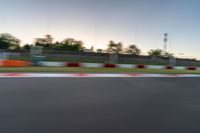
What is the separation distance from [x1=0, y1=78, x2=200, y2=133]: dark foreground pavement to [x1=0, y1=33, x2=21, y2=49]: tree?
8317 centimetres

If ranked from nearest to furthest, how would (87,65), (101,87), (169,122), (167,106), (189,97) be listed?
(169,122) < (167,106) < (189,97) < (101,87) < (87,65)

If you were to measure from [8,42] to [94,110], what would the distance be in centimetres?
8787

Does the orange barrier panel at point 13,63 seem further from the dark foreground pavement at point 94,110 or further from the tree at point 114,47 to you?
the tree at point 114,47

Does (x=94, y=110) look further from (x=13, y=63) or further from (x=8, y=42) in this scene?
(x=8, y=42)

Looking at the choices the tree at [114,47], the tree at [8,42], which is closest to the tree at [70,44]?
the tree at [114,47]

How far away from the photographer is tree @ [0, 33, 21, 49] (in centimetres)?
8438

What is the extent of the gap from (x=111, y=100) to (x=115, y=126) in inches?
61.5

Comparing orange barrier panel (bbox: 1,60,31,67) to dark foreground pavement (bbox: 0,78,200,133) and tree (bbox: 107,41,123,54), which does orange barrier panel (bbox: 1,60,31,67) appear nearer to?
dark foreground pavement (bbox: 0,78,200,133)

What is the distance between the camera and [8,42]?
86312 mm

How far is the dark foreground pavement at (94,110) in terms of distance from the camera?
3.38 m

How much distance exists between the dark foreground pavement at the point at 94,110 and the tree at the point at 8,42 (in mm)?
83166

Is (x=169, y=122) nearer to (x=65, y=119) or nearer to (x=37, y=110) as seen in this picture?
(x=65, y=119)

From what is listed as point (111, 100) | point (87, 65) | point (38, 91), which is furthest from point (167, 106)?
point (87, 65)

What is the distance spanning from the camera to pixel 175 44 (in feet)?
102
